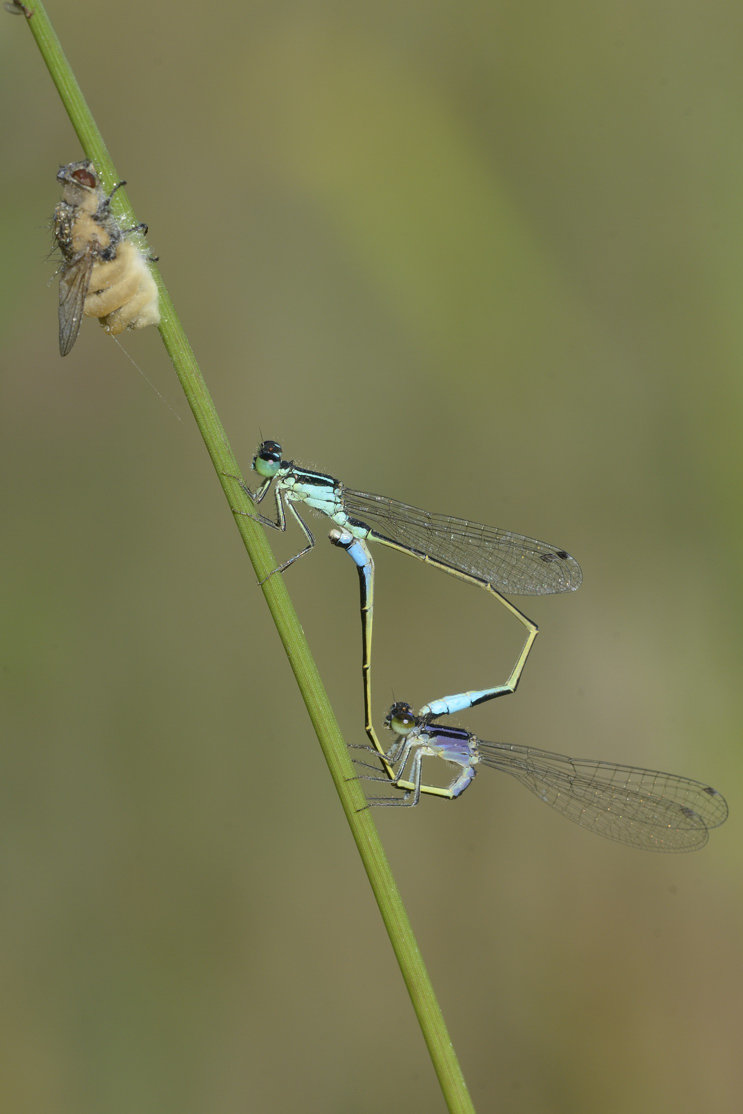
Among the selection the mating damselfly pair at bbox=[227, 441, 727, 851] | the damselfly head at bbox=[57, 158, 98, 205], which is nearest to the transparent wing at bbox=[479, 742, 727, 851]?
the mating damselfly pair at bbox=[227, 441, 727, 851]

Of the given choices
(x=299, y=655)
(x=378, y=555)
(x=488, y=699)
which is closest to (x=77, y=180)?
(x=299, y=655)

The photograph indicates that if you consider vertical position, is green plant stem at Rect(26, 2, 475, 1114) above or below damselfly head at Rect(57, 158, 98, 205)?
below

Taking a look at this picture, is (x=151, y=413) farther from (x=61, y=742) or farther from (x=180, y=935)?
(x=180, y=935)

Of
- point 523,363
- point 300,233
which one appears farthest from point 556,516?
point 300,233

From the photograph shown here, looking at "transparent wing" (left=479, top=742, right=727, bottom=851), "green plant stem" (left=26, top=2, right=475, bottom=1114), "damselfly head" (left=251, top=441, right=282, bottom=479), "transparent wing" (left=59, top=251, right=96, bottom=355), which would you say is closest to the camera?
"green plant stem" (left=26, top=2, right=475, bottom=1114)

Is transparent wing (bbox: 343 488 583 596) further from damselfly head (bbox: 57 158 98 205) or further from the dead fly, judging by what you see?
damselfly head (bbox: 57 158 98 205)

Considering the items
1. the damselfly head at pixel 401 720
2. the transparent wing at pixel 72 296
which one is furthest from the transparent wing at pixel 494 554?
the transparent wing at pixel 72 296

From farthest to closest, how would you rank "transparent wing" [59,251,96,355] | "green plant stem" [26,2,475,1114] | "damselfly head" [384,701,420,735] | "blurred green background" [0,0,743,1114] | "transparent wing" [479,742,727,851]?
"blurred green background" [0,0,743,1114] < "transparent wing" [479,742,727,851] < "damselfly head" [384,701,420,735] < "transparent wing" [59,251,96,355] < "green plant stem" [26,2,475,1114]
